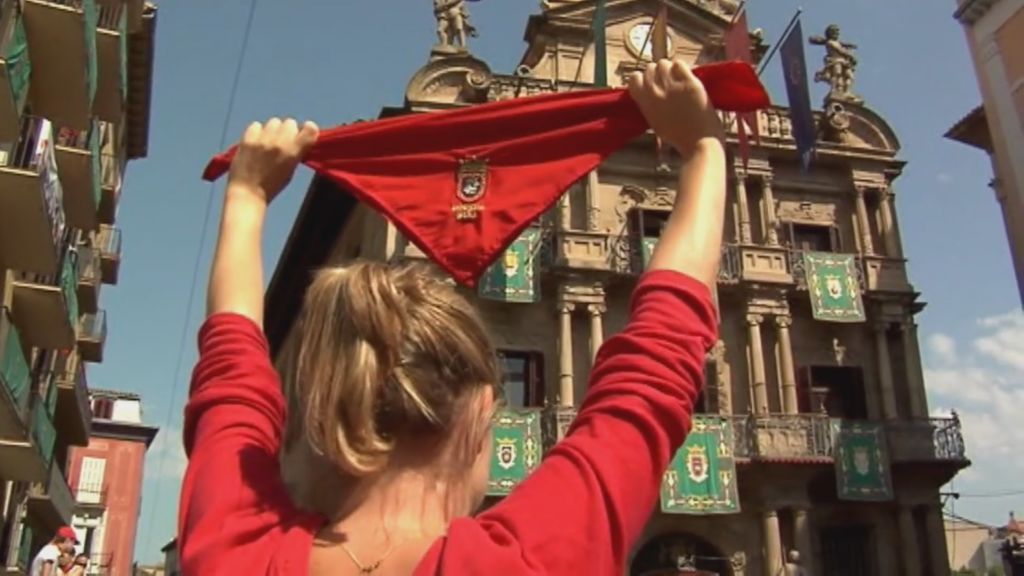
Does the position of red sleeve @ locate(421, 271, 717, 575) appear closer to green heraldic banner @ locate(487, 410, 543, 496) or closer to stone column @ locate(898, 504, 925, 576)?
green heraldic banner @ locate(487, 410, 543, 496)

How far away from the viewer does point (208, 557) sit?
1.30 m

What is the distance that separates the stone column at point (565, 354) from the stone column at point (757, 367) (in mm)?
4188

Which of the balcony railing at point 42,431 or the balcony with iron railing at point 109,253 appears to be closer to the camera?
the balcony railing at point 42,431

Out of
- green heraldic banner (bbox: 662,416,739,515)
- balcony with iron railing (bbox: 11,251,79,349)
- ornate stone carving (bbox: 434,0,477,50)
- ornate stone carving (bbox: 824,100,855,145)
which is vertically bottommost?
green heraldic banner (bbox: 662,416,739,515)

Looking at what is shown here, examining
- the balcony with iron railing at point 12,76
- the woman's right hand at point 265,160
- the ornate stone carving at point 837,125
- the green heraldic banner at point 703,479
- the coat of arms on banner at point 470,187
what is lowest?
the woman's right hand at point 265,160

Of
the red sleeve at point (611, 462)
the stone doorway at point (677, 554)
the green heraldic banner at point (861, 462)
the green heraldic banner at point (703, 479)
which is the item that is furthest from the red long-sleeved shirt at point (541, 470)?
the green heraldic banner at point (861, 462)

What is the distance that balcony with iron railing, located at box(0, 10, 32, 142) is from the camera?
1230 cm

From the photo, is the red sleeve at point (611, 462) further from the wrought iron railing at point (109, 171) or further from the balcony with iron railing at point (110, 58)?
the wrought iron railing at point (109, 171)

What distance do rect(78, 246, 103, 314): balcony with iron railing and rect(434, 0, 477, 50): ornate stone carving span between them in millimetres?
10184

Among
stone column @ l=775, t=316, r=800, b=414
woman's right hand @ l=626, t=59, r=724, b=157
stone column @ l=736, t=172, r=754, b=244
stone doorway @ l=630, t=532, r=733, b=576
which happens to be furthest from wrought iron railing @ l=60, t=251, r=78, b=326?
woman's right hand @ l=626, t=59, r=724, b=157

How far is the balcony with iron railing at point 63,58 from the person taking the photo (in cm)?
1479

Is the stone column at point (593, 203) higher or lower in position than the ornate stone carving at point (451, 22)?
lower

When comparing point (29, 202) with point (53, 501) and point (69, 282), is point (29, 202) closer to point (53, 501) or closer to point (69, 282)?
point (69, 282)

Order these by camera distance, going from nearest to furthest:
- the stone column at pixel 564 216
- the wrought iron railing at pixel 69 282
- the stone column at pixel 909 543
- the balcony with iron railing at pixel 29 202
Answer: the balcony with iron railing at pixel 29 202
the wrought iron railing at pixel 69 282
the stone column at pixel 909 543
the stone column at pixel 564 216
